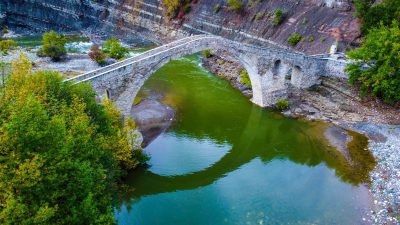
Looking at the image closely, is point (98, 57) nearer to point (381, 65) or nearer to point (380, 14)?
point (381, 65)

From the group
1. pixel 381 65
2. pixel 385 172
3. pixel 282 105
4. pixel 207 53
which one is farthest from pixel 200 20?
pixel 385 172

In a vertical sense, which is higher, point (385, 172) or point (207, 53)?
point (207, 53)

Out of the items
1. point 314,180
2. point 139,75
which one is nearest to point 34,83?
point 139,75

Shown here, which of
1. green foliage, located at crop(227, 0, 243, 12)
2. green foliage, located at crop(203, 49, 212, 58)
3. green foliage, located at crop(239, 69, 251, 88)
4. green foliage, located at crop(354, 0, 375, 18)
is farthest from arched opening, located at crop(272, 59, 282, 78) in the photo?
green foliage, located at crop(227, 0, 243, 12)

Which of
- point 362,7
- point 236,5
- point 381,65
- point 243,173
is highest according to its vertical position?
point 362,7

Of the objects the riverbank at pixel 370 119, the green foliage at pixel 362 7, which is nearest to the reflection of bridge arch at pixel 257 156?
the riverbank at pixel 370 119

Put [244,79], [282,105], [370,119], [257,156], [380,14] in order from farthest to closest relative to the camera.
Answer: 1. [244,79]
2. [380,14]
3. [282,105]
4. [370,119]
5. [257,156]
